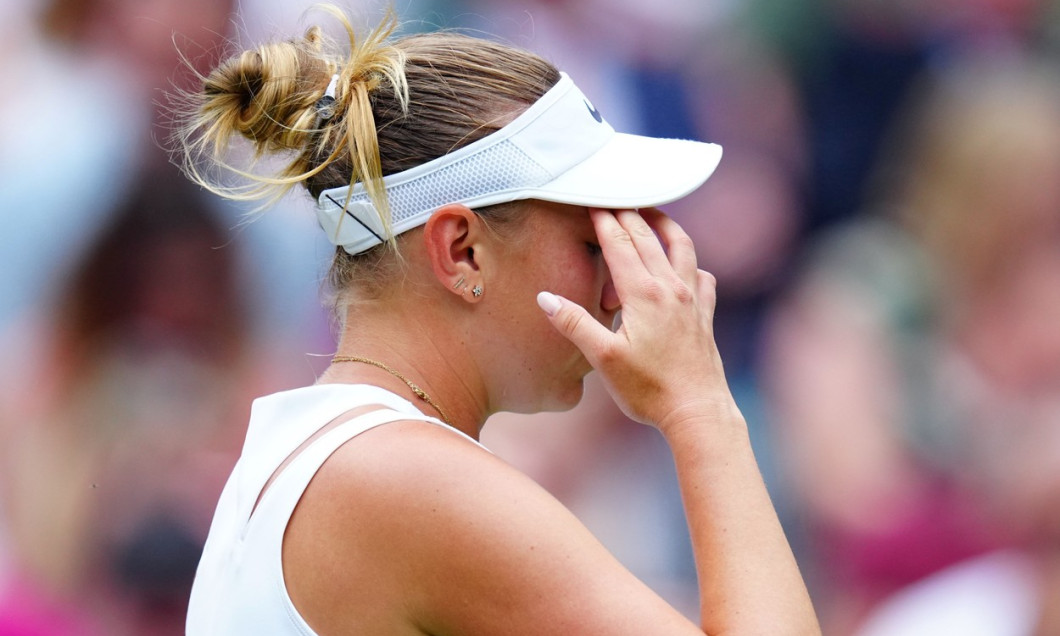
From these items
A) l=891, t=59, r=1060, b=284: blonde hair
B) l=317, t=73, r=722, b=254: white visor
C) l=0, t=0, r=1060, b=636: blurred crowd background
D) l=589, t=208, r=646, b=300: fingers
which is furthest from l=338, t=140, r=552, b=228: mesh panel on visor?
l=891, t=59, r=1060, b=284: blonde hair

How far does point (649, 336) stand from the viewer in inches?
58.9

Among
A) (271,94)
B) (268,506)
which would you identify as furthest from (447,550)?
(271,94)

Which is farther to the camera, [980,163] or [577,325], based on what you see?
[980,163]

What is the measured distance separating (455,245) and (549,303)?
0.51ft

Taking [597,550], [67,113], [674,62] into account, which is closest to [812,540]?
[674,62]

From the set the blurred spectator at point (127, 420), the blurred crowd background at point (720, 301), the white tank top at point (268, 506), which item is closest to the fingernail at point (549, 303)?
the white tank top at point (268, 506)

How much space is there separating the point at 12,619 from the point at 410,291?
1.96m

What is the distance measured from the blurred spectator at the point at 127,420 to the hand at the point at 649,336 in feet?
5.92

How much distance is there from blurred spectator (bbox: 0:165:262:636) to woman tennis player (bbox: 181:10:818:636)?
144cm

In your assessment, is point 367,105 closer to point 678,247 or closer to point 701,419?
point 678,247

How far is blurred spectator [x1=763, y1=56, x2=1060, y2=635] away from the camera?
2.94 m

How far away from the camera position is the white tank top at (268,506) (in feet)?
4.38

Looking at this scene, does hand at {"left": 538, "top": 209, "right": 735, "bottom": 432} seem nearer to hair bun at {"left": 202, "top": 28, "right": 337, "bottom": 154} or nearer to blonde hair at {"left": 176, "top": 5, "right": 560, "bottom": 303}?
blonde hair at {"left": 176, "top": 5, "right": 560, "bottom": 303}

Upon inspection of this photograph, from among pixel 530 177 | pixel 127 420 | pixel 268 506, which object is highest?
pixel 530 177
